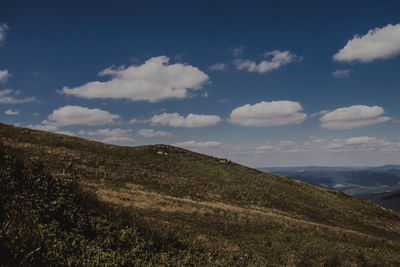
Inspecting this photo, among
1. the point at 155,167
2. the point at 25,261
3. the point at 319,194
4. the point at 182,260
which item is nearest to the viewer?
the point at 25,261

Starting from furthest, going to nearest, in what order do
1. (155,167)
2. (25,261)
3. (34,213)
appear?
1. (155,167)
2. (34,213)
3. (25,261)

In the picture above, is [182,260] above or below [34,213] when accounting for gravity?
below

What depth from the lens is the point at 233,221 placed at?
57.7 feet

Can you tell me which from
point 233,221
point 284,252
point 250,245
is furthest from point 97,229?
point 233,221

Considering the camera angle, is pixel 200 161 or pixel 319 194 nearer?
pixel 319 194

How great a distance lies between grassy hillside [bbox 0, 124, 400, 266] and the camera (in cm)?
557

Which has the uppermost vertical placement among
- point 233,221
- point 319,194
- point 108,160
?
point 108,160

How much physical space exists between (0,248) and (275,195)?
4361cm

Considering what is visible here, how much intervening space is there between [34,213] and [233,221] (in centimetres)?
1504

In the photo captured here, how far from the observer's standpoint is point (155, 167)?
153 ft

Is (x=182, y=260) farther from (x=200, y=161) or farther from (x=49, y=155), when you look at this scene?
(x=200, y=161)

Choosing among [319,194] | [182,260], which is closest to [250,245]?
[182,260]

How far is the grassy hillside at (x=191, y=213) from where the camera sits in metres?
5.57

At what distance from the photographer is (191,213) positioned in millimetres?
18219
